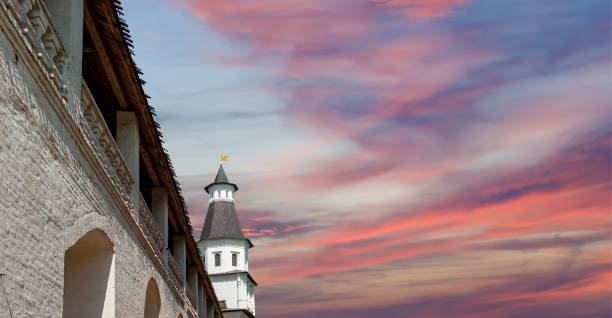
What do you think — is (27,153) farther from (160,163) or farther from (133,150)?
(160,163)

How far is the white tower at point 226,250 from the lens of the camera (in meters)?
64.4

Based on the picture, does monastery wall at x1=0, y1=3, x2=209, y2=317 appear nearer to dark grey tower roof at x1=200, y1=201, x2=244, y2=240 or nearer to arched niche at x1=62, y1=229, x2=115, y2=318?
arched niche at x1=62, y1=229, x2=115, y2=318

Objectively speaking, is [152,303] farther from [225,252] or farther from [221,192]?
[221,192]

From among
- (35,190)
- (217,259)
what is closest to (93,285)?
(35,190)

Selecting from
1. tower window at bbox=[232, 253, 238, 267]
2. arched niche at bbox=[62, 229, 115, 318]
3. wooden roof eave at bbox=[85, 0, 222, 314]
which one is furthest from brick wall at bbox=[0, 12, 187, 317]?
tower window at bbox=[232, 253, 238, 267]

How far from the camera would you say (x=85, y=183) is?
31.6ft

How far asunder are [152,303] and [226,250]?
51.3 m

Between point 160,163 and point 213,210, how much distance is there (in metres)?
53.5

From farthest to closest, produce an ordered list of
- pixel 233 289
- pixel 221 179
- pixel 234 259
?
pixel 221 179
pixel 234 259
pixel 233 289

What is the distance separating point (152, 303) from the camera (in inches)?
616

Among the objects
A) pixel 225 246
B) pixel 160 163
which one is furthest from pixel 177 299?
pixel 225 246

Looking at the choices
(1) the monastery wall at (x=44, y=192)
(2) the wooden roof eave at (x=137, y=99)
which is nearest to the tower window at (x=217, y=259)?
(2) the wooden roof eave at (x=137, y=99)

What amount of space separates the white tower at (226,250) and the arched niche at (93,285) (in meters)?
51.6

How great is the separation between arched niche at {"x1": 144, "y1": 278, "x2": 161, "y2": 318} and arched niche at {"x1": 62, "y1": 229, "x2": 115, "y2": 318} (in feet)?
13.0
